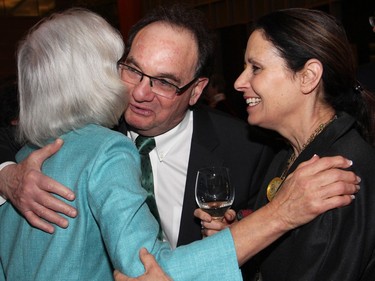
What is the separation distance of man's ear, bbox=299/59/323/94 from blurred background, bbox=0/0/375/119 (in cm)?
210

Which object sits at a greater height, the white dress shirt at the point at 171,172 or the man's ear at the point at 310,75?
the man's ear at the point at 310,75

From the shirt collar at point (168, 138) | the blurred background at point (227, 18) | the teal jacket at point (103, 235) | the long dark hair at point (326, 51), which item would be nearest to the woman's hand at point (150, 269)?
the teal jacket at point (103, 235)

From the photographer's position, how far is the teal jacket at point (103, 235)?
5.04ft

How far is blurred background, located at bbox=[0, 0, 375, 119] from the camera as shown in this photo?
7.48 m

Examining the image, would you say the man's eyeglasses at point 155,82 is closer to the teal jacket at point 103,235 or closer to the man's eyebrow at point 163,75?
the man's eyebrow at point 163,75

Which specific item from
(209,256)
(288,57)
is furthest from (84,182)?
(288,57)

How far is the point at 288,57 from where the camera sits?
6.64ft

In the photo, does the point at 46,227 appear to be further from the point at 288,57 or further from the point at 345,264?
the point at 288,57

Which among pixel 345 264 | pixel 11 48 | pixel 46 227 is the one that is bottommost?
pixel 11 48

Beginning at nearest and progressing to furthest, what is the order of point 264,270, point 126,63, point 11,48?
point 264,270, point 126,63, point 11,48

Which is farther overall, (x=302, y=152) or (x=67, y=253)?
(x=302, y=152)

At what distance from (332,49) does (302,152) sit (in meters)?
0.41

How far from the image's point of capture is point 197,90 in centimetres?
275

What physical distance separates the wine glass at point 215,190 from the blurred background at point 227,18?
7.35 feet
